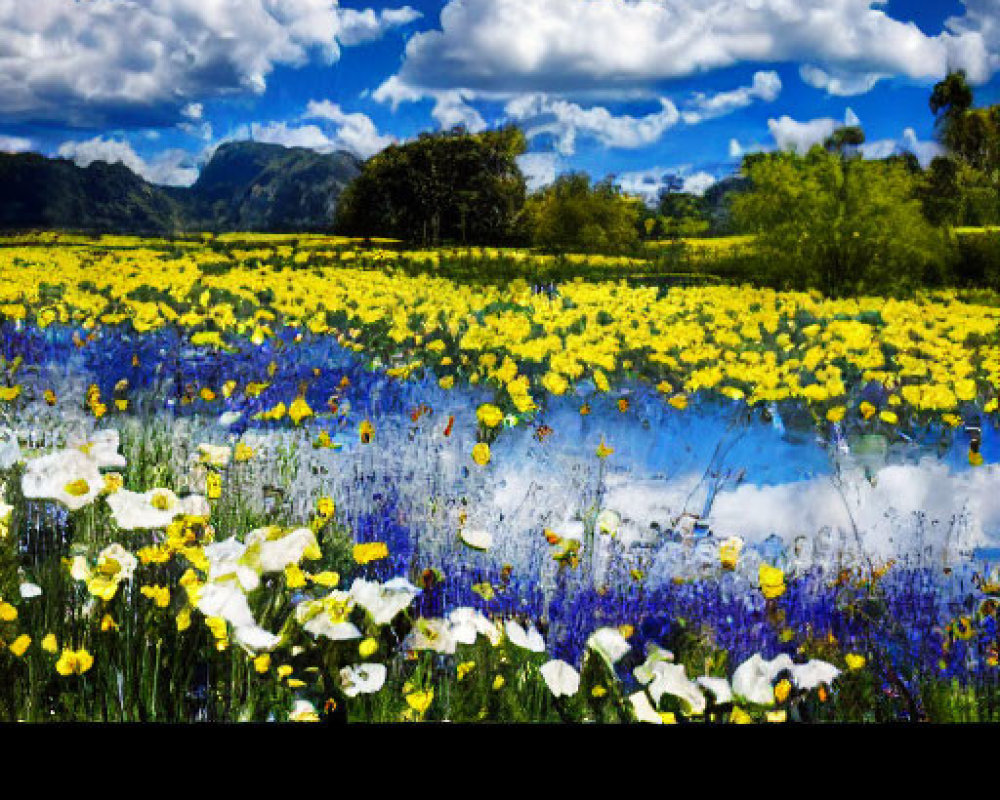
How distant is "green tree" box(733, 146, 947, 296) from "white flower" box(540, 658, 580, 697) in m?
1.30

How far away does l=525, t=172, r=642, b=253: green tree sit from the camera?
256cm

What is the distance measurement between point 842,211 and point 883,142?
215 mm

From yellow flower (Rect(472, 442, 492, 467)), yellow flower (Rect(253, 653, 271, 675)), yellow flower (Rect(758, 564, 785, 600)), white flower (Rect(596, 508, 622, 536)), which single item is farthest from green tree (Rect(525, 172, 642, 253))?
yellow flower (Rect(253, 653, 271, 675))

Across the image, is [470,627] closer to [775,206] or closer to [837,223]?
[775,206]

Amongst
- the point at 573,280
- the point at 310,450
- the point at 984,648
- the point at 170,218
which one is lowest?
the point at 984,648

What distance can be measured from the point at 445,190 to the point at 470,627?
132 cm

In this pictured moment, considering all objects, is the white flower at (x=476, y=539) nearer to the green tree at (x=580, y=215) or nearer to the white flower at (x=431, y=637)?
the white flower at (x=431, y=637)

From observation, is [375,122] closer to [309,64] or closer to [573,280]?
[309,64]

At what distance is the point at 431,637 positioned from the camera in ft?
6.56

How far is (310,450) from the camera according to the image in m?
2.50

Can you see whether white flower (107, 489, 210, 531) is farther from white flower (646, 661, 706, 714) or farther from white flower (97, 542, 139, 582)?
white flower (646, 661, 706, 714)

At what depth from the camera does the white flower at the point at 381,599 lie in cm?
196

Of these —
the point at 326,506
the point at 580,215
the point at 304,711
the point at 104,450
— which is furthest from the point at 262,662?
the point at 580,215
